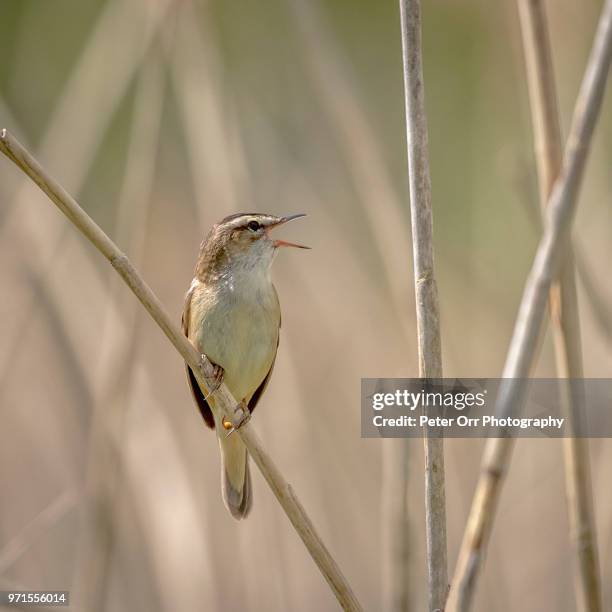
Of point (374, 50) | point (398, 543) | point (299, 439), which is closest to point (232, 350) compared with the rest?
point (299, 439)

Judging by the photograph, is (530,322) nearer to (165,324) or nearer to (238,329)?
(165,324)

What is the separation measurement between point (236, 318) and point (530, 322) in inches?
54.9

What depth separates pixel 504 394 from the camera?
4.52ft

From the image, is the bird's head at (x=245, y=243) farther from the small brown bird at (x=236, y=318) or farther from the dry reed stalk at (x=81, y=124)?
the dry reed stalk at (x=81, y=124)

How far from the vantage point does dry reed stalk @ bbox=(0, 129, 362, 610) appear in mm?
1494

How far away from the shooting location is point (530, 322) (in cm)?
136

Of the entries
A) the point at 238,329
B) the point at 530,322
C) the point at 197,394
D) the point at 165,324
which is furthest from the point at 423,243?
the point at 197,394

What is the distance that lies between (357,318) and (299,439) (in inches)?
25.1

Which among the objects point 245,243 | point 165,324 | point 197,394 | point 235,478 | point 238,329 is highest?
point 245,243

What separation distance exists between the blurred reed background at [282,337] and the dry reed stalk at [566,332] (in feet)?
0.86

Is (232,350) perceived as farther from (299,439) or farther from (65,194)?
(65,194)

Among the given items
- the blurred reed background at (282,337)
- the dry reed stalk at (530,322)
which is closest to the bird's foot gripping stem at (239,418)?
the blurred reed background at (282,337)

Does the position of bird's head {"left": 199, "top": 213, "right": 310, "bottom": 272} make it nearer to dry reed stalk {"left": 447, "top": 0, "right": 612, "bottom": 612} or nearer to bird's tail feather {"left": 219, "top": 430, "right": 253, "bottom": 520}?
bird's tail feather {"left": 219, "top": 430, "right": 253, "bottom": 520}

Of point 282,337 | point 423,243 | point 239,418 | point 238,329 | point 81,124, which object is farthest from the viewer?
point 282,337
